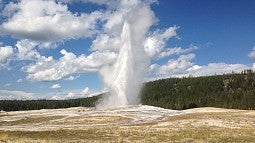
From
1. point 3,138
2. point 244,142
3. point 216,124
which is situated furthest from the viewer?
point 216,124

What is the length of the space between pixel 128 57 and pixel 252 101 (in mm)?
87601

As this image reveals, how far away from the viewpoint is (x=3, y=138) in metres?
45.1

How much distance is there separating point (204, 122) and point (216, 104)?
134m

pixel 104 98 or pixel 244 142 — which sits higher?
pixel 104 98

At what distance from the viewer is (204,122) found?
65938 mm

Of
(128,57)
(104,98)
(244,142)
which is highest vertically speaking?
(128,57)

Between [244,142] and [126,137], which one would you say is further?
[126,137]

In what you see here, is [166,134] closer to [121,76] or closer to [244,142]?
[244,142]

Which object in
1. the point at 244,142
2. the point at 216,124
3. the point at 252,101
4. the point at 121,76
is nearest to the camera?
the point at 244,142

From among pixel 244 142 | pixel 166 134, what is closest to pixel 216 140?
pixel 244 142

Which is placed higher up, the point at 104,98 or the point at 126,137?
the point at 104,98

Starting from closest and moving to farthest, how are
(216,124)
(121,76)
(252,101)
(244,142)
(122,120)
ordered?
1. (244,142)
2. (216,124)
3. (122,120)
4. (121,76)
5. (252,101)

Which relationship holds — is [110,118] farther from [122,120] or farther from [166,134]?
[166,134]

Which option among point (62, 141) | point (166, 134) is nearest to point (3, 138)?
point (62, 141)
